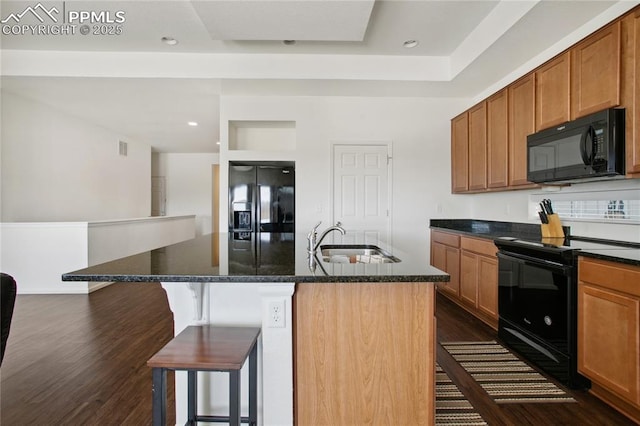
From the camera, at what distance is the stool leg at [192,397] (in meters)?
1.47

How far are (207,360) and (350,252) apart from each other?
1.40m

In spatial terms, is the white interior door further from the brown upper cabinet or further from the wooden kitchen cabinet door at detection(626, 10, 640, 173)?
the wooden kitchen cabinet door at detection(626, 10, 640, 173)

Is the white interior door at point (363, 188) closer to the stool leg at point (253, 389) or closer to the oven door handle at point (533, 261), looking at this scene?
the oven door handle at point (533, 261)

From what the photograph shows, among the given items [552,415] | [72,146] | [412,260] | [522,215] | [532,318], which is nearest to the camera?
[412,260]

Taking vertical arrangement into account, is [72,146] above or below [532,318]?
above

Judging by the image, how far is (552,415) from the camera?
1.80 metres

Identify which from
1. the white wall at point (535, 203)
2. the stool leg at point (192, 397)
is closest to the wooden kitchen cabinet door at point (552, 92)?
the white wall at point (535, 203)

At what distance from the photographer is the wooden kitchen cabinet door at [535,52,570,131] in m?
2.50

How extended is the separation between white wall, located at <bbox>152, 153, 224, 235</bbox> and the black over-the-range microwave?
7.41 m

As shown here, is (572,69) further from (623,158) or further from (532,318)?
(532,318)

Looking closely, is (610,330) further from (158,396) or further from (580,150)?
(158,396)

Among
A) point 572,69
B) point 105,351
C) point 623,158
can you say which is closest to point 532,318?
point 623,158

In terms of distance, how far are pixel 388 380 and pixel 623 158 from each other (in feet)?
6.73

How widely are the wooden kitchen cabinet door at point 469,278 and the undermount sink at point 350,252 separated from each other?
1508 mm
